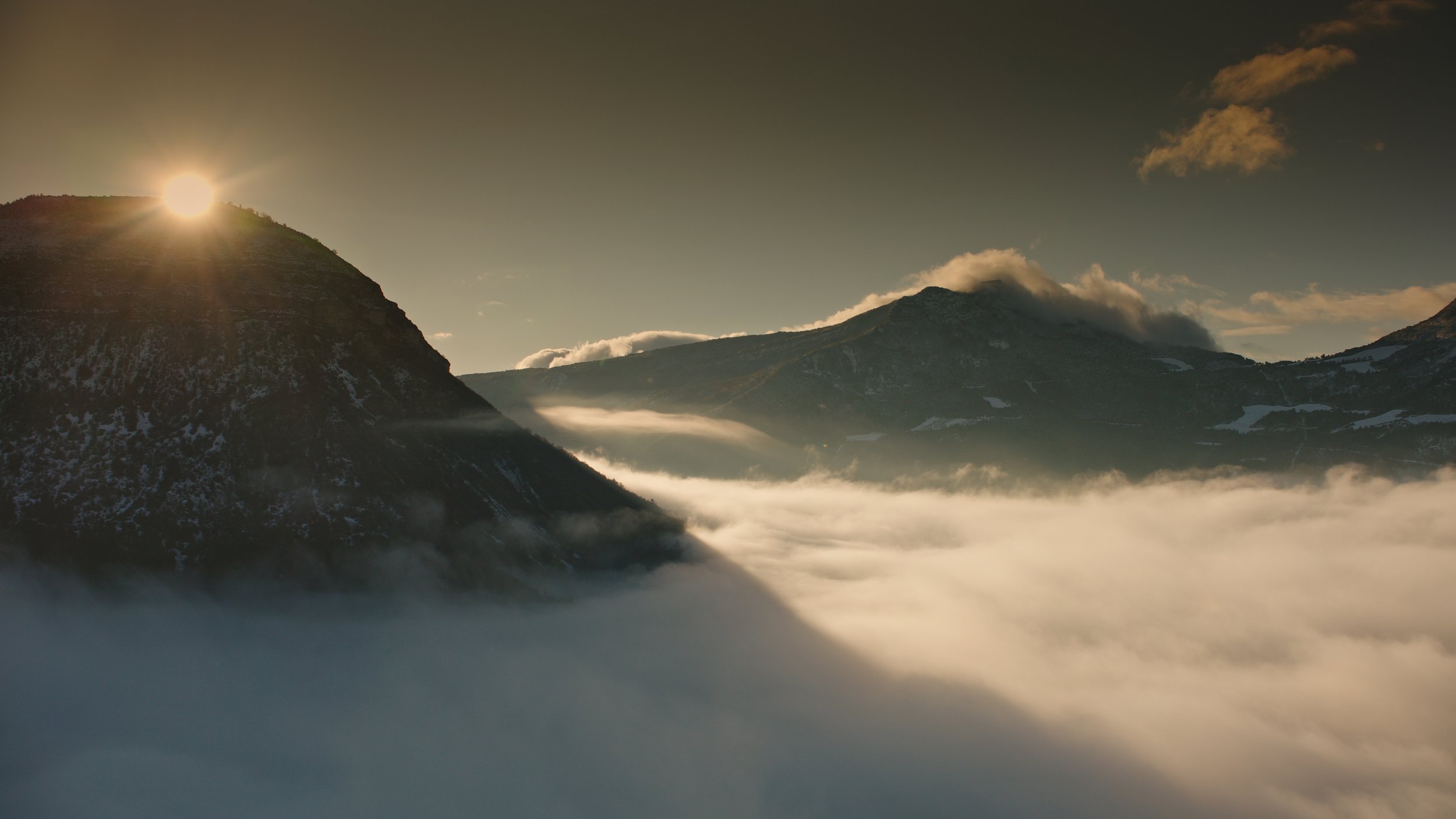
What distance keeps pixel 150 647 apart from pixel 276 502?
34.2m

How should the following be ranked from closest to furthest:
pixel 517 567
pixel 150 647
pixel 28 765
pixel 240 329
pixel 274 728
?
pixel 28 765, pixel 150 647, pixel 274 728, pixel 240 329, pixel 517 567

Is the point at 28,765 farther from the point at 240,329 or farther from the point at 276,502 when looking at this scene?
the point at 240,329

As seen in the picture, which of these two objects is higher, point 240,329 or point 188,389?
point 240,329

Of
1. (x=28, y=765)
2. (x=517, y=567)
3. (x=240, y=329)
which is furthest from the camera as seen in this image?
(x=517, y=567)

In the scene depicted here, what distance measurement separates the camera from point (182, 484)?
135875 millimetres

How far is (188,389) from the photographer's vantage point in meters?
144

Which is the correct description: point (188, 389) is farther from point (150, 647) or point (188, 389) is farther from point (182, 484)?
point (150, 647)

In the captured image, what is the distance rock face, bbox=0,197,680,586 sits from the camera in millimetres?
130500

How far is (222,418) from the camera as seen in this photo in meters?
144

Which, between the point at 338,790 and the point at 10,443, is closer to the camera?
the point at 10,443

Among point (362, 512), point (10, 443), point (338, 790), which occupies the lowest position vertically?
point (338, 790)

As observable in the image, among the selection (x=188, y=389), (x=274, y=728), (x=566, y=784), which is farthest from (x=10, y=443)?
(x=566, y=784)

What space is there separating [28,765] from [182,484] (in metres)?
53.1

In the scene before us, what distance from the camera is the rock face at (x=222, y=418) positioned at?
13050 centimetres
